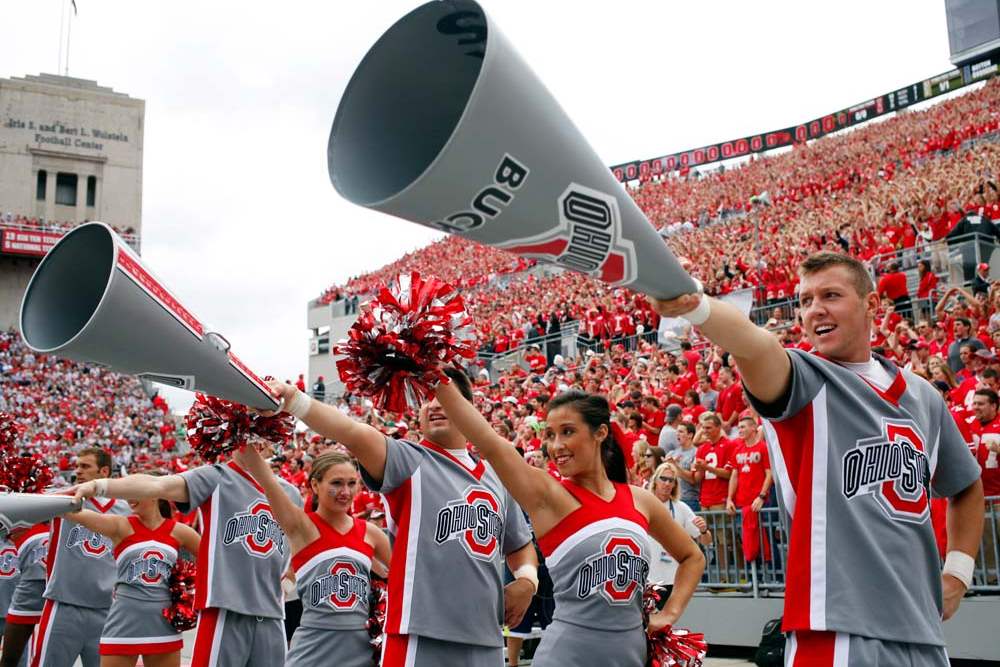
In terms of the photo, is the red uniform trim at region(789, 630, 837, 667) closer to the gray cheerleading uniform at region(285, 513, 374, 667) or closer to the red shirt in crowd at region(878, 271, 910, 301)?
the gray cheerleading uniform at region(285, 513, 374, 667)

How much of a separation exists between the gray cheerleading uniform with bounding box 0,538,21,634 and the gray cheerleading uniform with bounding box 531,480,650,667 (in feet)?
22.9

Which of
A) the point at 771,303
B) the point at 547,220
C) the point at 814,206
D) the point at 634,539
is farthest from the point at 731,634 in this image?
the point at 814,206

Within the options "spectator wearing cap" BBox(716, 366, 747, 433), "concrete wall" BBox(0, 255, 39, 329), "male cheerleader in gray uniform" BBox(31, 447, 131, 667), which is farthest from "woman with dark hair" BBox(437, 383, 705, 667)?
"concrete wall" BBox(0, 255, 39, 329)

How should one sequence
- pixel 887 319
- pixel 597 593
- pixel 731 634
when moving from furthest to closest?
pixel 887 319 < pixel 731 634 < pixel 597 593

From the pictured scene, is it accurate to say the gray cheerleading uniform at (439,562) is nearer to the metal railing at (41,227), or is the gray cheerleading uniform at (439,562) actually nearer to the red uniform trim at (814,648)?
the red uniform trim at (814,648)

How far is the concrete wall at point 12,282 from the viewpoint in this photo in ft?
141

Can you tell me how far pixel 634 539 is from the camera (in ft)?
11.4

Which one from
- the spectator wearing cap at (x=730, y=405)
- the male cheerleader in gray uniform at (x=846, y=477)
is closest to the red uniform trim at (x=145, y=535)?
the male cheerleader in gray uniform at (x=846, y=477)

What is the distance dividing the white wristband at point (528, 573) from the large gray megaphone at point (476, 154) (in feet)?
7.39

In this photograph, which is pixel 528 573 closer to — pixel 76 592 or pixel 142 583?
pixel 142 583

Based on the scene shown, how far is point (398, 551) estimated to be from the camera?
357 cm

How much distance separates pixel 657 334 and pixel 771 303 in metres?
2.25

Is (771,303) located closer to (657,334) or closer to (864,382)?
(657,334)

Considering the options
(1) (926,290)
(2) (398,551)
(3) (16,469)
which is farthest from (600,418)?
(1) (926,290)
